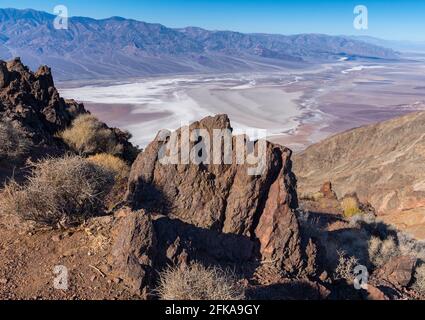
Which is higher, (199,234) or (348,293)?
(199,234)

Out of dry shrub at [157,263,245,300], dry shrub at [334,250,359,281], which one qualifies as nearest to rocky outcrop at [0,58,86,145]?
dry shrub at [334,250,359,281]

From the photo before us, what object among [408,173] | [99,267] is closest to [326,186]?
[408,173]

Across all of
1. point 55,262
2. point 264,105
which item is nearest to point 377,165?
point 55,262

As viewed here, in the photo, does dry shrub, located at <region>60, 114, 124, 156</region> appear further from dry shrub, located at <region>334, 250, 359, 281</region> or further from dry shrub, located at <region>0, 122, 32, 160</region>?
dry shrub, located at <region>334, 250, 359, 281</region>

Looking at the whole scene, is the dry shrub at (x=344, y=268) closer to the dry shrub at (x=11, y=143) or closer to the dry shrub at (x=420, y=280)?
the dry shrub at (x=420, y=280)
